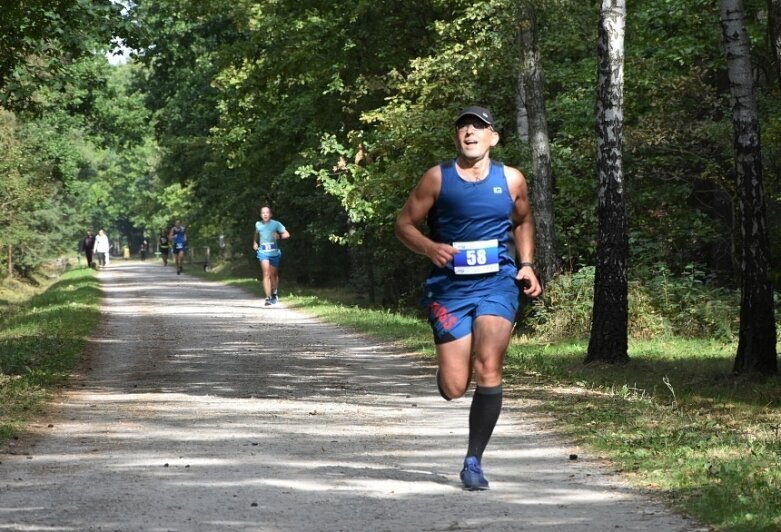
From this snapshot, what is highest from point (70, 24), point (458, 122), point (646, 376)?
point (70, 24)

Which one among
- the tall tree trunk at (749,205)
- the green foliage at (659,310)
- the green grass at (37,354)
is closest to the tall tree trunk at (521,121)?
the green foliage at (659,310)

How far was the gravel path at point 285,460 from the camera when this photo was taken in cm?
694

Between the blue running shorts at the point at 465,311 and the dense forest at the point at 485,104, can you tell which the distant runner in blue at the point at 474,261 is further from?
the dense forest at the point at 485,104

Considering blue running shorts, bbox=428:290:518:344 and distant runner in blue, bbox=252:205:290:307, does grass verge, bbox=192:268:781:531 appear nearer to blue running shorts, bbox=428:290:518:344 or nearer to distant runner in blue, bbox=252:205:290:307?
blue running shorts, bbox=428:290:518:344

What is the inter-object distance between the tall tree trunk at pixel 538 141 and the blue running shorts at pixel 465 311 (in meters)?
12.8

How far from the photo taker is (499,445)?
962 centimetres

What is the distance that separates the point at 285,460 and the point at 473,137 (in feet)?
8.46

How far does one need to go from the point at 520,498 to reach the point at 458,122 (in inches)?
82.6

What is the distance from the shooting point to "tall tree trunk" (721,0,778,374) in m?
→ 13.7

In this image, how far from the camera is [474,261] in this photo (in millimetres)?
7625

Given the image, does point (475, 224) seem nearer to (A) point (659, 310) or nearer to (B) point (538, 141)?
(A) point (659, 310)

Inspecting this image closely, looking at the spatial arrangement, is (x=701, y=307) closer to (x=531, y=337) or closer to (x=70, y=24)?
(x=531, y=337)

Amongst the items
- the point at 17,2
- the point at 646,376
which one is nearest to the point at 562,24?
the point at 646,376

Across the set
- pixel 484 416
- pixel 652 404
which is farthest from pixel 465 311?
pixel 652 404
